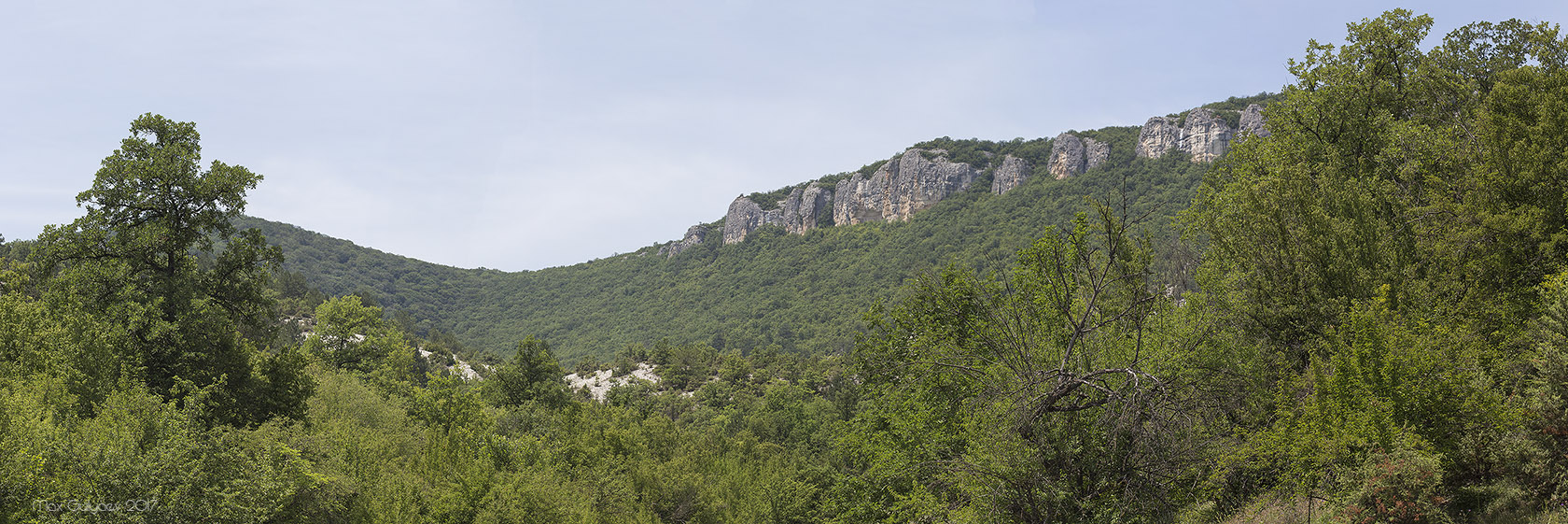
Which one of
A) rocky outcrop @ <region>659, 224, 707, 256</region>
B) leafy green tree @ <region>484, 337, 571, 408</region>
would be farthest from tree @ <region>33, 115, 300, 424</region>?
rocky outcrop @ <region>659, 224, 707, 256</region>

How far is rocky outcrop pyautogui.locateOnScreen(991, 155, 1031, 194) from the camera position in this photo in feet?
493

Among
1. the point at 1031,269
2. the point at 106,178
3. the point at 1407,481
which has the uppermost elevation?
the point at 106,178

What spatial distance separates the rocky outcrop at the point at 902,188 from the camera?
160 metres

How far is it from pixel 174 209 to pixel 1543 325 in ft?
86.4

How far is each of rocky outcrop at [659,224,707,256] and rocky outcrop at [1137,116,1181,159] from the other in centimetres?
10137

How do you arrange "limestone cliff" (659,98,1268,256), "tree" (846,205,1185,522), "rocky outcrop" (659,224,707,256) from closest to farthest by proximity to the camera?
"tree" (846,205,1185,522) → "limestone cliff" (659,98,1268,256) → "rocky outcrop" (659,224,707,256)

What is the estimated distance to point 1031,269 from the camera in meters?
16.1

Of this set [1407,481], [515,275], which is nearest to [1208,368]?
[1407,481]

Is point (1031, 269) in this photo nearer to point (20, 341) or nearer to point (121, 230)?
point (121, 230)

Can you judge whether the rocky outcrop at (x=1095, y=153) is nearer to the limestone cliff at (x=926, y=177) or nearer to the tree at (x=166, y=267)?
the limestone cliff at (x=926, y=177)

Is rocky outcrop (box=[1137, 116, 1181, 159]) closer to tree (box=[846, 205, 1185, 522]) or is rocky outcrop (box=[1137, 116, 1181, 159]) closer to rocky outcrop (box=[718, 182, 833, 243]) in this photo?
rocky outcrop (box=[718, 182, 833, 243])

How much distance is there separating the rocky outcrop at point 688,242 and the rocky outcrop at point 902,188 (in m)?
36.1

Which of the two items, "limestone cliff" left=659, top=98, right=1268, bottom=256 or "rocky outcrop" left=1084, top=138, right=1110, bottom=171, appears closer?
"limestone cliff" left=659, top=98, right=1268, bottom=256

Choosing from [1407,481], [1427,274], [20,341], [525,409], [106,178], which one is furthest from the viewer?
[525,409]
